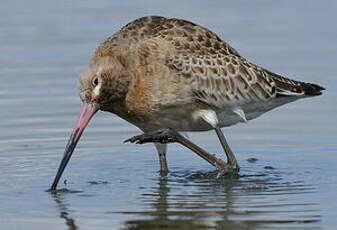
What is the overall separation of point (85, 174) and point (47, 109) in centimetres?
293

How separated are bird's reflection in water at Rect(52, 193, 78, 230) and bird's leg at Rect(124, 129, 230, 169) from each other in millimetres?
1199

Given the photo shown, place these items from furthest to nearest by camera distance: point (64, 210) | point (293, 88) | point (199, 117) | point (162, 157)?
point (293, 88) < point (162, 157) < point (199, 117) < point (64, 210)

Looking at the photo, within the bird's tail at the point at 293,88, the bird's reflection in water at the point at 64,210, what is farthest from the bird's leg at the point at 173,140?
the bird's tail at the point at 293,88

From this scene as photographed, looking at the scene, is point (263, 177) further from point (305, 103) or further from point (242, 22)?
point (242, 22)

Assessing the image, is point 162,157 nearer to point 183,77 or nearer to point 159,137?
point 159,137

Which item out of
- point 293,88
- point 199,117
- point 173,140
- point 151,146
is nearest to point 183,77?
point 199,117

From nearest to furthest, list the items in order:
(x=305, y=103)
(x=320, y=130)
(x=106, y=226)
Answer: (x=106, y=226)
(x=320, y=130)
(x=305, y=103)

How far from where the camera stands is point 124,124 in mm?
18594

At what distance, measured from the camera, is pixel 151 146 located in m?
18.1

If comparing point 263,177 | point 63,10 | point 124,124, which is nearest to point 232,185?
point 263,177

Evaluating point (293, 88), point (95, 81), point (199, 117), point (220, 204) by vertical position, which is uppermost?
point (95, 81)

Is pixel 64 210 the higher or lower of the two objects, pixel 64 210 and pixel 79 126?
the lower

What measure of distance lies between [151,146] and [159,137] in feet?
7.61

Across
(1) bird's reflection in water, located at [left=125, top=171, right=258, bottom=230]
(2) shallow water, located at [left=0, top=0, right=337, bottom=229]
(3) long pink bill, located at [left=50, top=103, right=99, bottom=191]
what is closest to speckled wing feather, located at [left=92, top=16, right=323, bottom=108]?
(3) long pink bill, located at [left=50, top=103, right=99, bottom=191]
